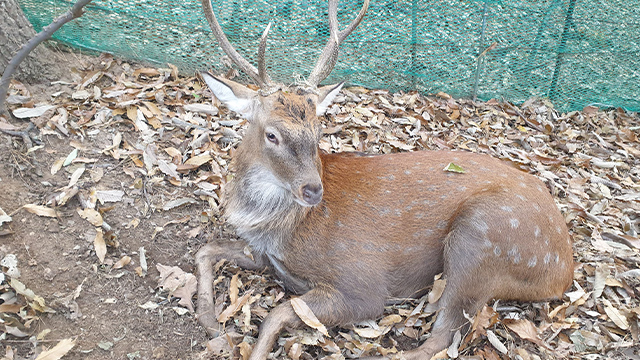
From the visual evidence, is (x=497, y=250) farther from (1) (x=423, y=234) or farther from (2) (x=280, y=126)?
(2) (x=280, y=126)

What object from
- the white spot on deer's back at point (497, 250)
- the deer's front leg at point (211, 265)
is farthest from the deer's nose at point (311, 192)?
the white spot on deer's back at point (497, 250)

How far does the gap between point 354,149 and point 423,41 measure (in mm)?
1887

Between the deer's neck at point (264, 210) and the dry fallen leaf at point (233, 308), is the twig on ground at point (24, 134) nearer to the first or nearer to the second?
the deer's neck at point (264, 210)

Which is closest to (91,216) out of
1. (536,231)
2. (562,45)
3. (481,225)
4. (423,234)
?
(423,234)

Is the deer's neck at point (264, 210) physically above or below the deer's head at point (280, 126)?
below

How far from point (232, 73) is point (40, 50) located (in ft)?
6.56

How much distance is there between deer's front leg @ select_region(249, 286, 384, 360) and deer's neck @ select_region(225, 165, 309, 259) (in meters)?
0.45

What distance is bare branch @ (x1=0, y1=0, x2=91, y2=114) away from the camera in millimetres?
3459

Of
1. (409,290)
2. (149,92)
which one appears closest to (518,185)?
A: (409,290)

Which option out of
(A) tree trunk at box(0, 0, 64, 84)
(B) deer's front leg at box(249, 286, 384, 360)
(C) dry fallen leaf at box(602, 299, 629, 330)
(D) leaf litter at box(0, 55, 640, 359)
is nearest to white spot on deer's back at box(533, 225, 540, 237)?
(D) leaf litter at box(0, 55, 640, 359)

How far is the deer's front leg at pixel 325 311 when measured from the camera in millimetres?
3559

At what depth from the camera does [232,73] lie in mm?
5793

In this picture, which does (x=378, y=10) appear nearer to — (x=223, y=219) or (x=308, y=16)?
(x=308, y=16)

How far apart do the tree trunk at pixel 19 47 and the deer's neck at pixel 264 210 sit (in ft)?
7.96
